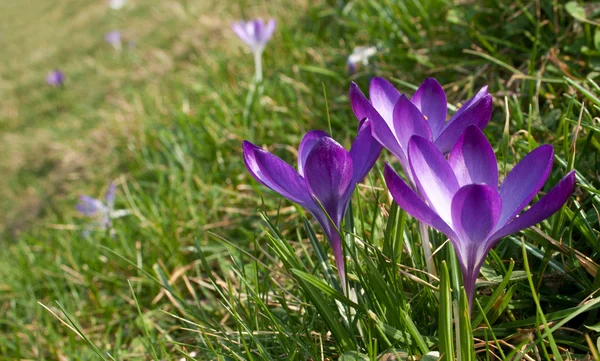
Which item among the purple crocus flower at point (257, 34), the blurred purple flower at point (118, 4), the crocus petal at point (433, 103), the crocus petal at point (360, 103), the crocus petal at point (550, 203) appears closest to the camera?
the crocus petal at point (550, 203)

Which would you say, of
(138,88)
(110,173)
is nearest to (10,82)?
(138,88)

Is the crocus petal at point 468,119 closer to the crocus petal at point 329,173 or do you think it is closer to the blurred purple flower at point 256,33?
the crocus petal at point 329,173

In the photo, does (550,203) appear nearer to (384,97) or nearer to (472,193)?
(472,193)

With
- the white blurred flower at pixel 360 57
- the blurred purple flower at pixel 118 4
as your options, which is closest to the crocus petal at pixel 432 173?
the white blurred flower at pixel 360 57

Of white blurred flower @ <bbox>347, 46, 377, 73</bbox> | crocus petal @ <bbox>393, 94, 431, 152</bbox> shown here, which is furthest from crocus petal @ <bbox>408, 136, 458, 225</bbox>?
white blurred flower @ <bbox>347, 46, 377, 73</bbox>

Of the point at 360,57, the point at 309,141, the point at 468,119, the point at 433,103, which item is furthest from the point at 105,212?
the point at 468,119

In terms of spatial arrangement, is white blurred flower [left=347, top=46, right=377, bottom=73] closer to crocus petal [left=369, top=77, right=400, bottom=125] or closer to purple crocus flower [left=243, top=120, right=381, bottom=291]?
crocus petal [left=369, top=77, right=400, bottom=125]
